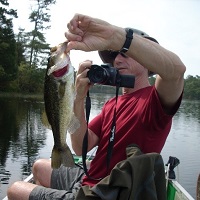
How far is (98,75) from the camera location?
2775 millimetres

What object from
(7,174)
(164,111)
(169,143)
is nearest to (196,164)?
(169,143)

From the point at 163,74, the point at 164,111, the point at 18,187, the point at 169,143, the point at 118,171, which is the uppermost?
the point at 163,74

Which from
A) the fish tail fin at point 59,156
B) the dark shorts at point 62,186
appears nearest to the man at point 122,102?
the dark shorts at point 62,186

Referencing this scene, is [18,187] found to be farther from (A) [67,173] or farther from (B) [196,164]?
(B) [196,164]

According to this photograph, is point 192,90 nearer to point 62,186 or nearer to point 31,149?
point 31,149

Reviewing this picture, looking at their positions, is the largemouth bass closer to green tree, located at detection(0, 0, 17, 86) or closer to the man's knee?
the man's knee

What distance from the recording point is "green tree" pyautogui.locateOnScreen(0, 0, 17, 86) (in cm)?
4228

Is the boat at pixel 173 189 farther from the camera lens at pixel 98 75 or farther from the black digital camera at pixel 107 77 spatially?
the camera lens at pixel 98 75

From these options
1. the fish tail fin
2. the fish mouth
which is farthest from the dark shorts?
the fish mouth

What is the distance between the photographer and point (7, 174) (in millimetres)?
9461

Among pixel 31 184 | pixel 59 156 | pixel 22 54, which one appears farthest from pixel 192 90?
pixel 59 156

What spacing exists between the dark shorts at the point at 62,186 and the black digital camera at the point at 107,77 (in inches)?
45.5

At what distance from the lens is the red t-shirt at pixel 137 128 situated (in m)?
2.87

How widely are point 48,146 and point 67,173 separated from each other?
10184mm
